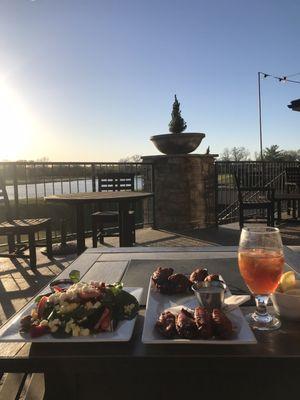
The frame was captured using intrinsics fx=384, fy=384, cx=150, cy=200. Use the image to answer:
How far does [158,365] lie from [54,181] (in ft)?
19.0

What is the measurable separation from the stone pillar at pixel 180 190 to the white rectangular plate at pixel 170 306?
5.63 metres

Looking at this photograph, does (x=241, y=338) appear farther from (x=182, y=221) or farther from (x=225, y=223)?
(x=225, y=223)

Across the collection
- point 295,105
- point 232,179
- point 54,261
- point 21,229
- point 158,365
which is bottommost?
point 54,261

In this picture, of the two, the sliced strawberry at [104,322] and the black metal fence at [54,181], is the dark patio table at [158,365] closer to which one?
the sliced strawberry at [104,322]

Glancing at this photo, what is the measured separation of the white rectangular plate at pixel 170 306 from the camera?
0.79 m

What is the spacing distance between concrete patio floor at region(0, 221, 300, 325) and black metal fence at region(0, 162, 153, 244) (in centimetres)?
71

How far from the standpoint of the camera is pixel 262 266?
90 cm

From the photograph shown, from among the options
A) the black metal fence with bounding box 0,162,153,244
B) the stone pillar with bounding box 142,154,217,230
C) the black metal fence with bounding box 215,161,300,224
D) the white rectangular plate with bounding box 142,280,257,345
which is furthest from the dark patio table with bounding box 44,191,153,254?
the black metal fence with bounding box 215,161,300,224

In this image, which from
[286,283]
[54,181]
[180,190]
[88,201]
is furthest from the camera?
[180,190]

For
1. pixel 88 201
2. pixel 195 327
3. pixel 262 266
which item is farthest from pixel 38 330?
pixel 88 201

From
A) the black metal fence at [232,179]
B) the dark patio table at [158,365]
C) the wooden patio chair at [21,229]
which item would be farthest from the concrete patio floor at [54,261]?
the dark patio table at [158,365]

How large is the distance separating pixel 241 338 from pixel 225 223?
290 inches

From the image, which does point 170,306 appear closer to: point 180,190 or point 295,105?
point 180,190

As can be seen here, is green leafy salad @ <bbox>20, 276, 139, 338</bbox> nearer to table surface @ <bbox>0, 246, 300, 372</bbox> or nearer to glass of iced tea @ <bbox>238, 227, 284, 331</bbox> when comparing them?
table surface @ <bbox>0, 246, 300, 372</bbox>
